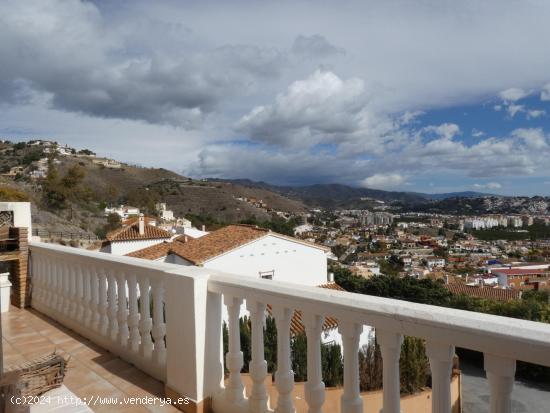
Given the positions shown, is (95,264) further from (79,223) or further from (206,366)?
(79,223)

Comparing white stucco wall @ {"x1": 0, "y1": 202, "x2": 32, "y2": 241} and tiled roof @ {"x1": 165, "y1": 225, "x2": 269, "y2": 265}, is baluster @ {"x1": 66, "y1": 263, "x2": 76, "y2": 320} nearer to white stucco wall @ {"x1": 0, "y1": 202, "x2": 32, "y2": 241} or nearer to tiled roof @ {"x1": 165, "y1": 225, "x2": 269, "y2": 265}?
white stucco wall @ {"x1": 0, "y1": 202, "x2": 32, "y2": 241}

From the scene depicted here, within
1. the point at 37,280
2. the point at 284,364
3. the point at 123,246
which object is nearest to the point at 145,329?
the point at 284,364

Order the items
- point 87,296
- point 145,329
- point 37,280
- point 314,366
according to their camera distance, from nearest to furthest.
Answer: point 314,366 < point 145,329 < point 87,296 < point 37,280

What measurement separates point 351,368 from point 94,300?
295 cm

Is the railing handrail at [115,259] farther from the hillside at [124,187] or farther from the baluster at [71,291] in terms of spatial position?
the hillside at [124,187]

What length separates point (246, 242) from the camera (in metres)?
18.8

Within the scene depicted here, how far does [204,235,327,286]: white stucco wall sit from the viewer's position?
60.3ft

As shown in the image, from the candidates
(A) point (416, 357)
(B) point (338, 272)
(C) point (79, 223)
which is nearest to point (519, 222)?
(B) point (338, 272)

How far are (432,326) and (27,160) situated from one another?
83.2 meters

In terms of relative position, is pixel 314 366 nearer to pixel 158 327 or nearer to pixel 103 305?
pixel 158 327

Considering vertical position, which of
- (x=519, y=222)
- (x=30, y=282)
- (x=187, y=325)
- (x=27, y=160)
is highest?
(x=27, y=160)

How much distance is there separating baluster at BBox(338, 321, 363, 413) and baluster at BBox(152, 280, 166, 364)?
1604 millimetres

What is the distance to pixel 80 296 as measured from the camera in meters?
4.20

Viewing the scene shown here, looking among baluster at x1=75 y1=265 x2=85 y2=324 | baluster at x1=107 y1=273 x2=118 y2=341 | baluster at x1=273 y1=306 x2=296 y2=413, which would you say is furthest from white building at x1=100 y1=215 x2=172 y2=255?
baluster at x1=273 y1=306 x2=296 y2=413
